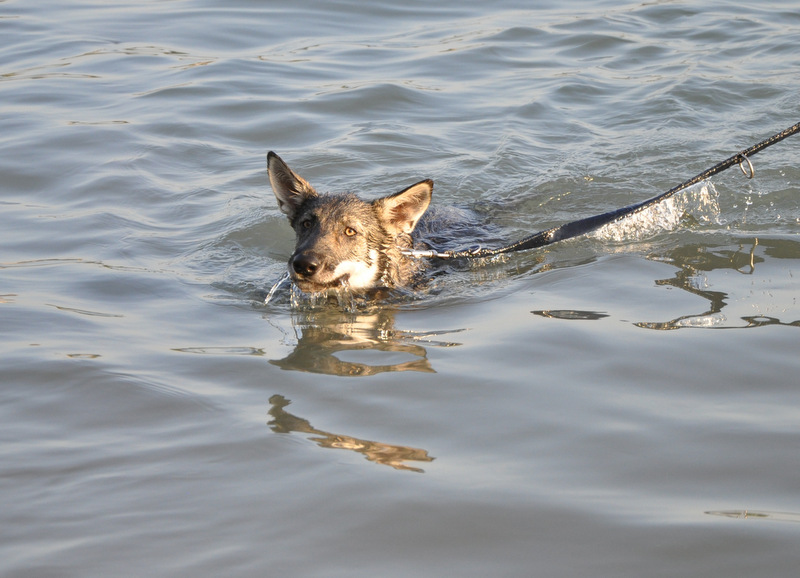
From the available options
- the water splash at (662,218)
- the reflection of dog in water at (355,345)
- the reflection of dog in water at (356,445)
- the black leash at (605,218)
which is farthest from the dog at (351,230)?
the reflection of dog in water at (356,445)

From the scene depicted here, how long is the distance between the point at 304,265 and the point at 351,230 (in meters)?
0.81

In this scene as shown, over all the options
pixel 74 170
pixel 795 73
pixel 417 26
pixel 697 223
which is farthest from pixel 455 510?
pixel 417 26

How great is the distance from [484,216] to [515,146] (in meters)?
2.27

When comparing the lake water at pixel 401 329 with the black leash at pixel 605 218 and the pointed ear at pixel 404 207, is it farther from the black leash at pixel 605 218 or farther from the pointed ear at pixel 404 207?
the pointed ear at pixel 404 207

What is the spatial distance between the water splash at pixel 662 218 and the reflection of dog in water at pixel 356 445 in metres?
4.35

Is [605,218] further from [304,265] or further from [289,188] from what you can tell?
[289,188]

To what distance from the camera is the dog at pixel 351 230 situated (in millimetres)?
7168

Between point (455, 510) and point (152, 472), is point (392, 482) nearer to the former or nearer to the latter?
point (455, 510)

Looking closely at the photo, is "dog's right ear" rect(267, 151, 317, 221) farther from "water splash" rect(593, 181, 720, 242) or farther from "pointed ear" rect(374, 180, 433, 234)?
"water splash" rect(593, 181, 720, 242)

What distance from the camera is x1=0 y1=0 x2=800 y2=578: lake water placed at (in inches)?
152

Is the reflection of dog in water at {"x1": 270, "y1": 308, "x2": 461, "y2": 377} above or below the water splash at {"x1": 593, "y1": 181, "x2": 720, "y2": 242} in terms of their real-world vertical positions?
below

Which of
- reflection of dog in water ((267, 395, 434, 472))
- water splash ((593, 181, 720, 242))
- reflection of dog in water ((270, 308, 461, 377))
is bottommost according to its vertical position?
reflection of dog in water ((270, 308, 461, 377))

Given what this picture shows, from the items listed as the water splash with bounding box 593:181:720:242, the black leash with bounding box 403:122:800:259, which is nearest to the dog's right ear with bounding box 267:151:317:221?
the black leash with bounding box 403:122:800:259

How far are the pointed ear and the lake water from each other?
25.9 inches
